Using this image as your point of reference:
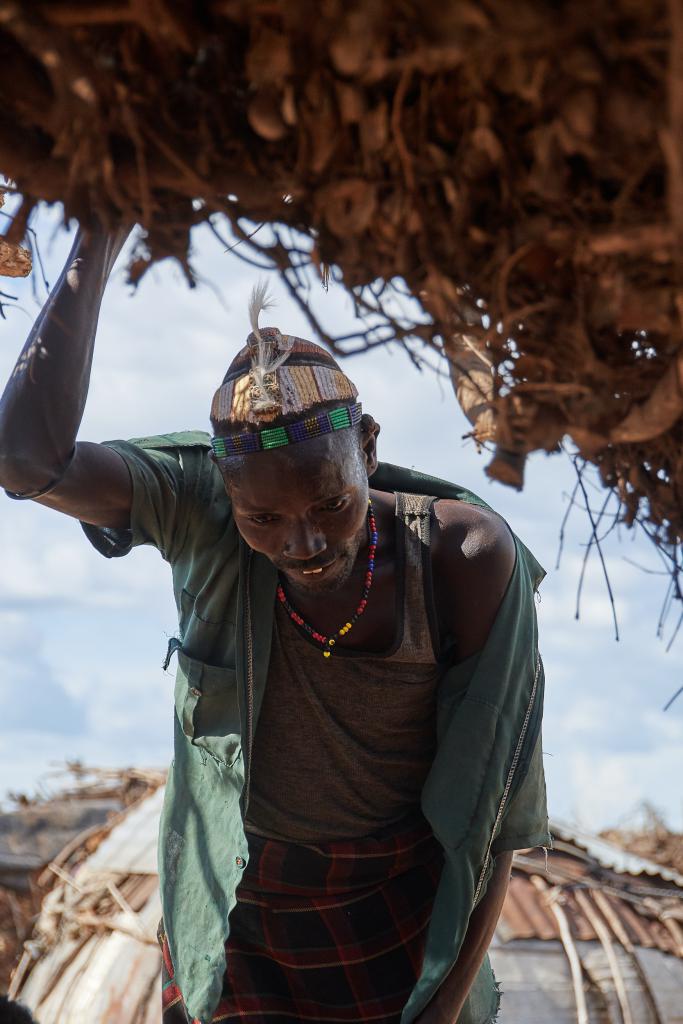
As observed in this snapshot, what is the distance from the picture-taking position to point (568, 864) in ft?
18.6

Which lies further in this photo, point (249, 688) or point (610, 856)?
point (610, 856)

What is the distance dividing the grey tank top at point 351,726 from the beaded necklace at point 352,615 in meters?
0.02

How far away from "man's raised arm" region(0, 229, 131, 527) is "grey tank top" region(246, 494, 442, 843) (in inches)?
27.1

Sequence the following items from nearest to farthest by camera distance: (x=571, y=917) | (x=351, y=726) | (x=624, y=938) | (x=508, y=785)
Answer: (x=508, y=785) → (x=351, y=726) → (x=624, y=938) → (x=571, y=917)

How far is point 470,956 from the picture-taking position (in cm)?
280

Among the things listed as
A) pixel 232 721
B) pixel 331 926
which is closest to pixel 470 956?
pixel 331 926

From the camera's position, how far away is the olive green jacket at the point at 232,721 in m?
2.67

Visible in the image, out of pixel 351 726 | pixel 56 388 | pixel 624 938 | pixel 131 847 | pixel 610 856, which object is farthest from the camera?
pixel 610 856

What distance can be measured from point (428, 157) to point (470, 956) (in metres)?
1.98

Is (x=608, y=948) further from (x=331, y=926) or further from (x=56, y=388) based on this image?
(x=56, y=388)

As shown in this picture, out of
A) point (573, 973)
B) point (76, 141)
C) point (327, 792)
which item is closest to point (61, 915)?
point (573, 973)

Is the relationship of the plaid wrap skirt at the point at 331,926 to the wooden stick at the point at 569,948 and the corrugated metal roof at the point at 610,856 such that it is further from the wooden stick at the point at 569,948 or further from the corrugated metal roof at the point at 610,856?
the corrugated metal roof at the point at 610,856

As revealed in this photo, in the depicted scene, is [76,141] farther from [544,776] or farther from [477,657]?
[544,776]

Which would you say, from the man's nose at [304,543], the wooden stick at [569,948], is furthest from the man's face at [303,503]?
the wooden stick at [569,948]
